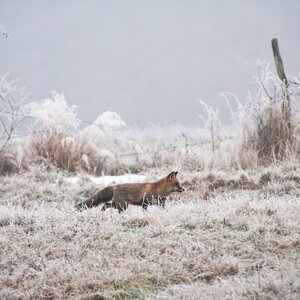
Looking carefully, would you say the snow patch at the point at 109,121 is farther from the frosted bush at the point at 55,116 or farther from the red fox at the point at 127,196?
the red fox at the point at 127,196

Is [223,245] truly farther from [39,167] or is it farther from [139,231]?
[39,167]

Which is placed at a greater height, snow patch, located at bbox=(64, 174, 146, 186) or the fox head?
the fox head

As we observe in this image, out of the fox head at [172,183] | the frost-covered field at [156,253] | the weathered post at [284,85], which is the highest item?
the weathered post at [284,85]

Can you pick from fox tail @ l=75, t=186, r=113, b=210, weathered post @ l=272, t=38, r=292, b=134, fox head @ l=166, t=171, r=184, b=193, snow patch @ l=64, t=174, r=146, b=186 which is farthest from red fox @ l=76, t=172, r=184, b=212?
weathered post @ l=272, t=38, r=292, b=134

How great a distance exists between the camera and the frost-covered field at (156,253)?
13.4 ft

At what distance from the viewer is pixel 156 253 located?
15.7 feet

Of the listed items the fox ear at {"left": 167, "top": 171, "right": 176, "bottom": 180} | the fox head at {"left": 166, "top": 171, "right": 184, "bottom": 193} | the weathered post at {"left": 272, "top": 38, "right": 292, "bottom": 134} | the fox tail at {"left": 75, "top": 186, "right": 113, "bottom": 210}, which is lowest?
the fox tail at {"left": 75, "top": 186, "right": 113, "bottom": 210}

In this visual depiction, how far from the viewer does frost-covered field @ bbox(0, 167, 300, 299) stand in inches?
161

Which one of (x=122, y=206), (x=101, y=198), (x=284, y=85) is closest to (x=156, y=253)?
(x=122, y=206)

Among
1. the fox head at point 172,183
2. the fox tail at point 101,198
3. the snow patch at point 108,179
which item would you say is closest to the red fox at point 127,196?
the fox tail at point 101,198

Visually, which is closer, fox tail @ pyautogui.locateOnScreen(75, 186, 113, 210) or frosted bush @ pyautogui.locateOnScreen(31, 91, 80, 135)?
fox tail @ pyautogui.locateOnScreen(75, 186, 113, 210)

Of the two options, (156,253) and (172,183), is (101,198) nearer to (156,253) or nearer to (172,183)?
(172,183)

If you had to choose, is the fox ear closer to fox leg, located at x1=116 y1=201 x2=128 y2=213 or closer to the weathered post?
fox leg, located at x1=116 y1=201 x2=128 y2=213

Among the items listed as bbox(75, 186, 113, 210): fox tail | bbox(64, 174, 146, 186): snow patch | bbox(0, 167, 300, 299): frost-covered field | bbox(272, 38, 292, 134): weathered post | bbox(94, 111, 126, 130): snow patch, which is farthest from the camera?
bbox(94, 111, 126, 130): snow patch
